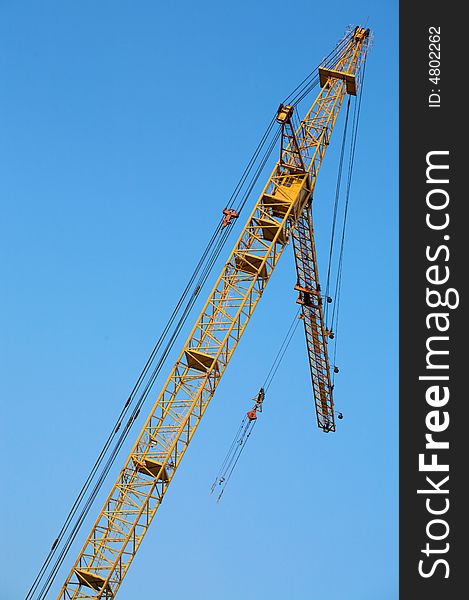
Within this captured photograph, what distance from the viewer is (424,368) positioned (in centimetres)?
3153

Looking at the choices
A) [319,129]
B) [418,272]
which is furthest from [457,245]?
[319,129]

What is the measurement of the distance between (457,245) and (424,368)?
4464 millimetres

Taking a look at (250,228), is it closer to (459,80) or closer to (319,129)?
(319,129)

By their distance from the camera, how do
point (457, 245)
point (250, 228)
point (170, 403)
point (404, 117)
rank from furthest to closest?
point (250, 228)
point (170, 403)
point (404, 117)
point (457, 245)

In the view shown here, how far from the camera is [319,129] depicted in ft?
176

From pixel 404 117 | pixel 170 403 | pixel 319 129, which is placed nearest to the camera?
pixel 404 117

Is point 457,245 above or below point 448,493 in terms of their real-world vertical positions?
above

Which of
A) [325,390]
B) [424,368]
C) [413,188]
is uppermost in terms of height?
[325,390]

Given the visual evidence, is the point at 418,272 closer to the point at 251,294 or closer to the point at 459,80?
the point at 459,80

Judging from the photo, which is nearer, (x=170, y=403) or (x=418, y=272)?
(x=418, y=272)

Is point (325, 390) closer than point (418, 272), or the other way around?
point (418, 272)

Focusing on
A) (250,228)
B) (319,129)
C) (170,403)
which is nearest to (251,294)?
(250,228)

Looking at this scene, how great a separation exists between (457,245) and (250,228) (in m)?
17.1

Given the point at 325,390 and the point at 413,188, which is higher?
the point at 325,390
